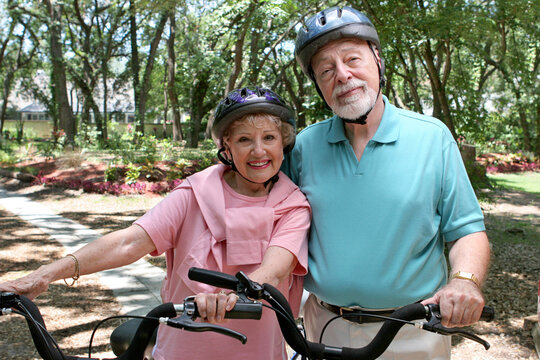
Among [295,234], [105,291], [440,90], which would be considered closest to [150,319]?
[295,234]

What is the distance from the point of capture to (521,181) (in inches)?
775

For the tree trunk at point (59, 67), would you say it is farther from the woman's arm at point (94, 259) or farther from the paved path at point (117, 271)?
the woman's arm at point (94, 259)

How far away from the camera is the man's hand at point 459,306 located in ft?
6.14

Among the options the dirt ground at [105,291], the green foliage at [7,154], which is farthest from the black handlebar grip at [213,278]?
the green foliage at [7,154]

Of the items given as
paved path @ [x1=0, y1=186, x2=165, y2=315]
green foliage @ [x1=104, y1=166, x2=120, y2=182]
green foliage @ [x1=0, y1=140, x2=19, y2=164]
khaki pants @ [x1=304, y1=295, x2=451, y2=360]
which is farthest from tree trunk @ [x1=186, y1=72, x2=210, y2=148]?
khaki pants @ [x1=304, y1=295, x2=451, y2=360]

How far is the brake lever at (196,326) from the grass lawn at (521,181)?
15.9 metres

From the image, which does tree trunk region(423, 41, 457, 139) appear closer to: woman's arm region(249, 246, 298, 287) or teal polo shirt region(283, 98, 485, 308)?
teal polo shirt region(283, 98, 485, 308)

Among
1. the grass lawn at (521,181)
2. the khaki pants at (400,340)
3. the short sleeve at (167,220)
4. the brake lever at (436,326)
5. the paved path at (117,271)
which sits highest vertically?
the short sleeve at (167,220)

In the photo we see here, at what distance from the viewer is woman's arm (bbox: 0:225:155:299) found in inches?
79.0

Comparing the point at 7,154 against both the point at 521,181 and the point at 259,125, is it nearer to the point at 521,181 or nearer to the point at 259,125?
the point at 521,181

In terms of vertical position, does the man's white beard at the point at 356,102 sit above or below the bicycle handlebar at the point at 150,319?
above

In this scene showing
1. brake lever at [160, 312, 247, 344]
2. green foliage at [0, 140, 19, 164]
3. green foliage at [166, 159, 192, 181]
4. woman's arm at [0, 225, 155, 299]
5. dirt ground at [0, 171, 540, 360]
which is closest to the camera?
brake lever at [160, 312, 247, 344]

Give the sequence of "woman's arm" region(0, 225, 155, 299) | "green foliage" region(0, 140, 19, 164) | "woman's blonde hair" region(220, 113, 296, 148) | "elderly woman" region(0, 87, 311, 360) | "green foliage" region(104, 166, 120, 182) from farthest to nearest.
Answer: "green foliage" region(0, 140, 19, 164), "green foliage" region(104, 166, 120, 182), "woman's blonde hair" region(220, 113, 296, 148), "elderly woman" region(0, 87, 311, 360), "woman's arm" region(0, 225, 155, 299)

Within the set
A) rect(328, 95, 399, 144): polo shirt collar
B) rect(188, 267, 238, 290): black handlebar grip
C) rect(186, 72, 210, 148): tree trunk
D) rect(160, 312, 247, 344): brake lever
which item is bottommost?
rect(160, 312, 247, 344): brake lever
